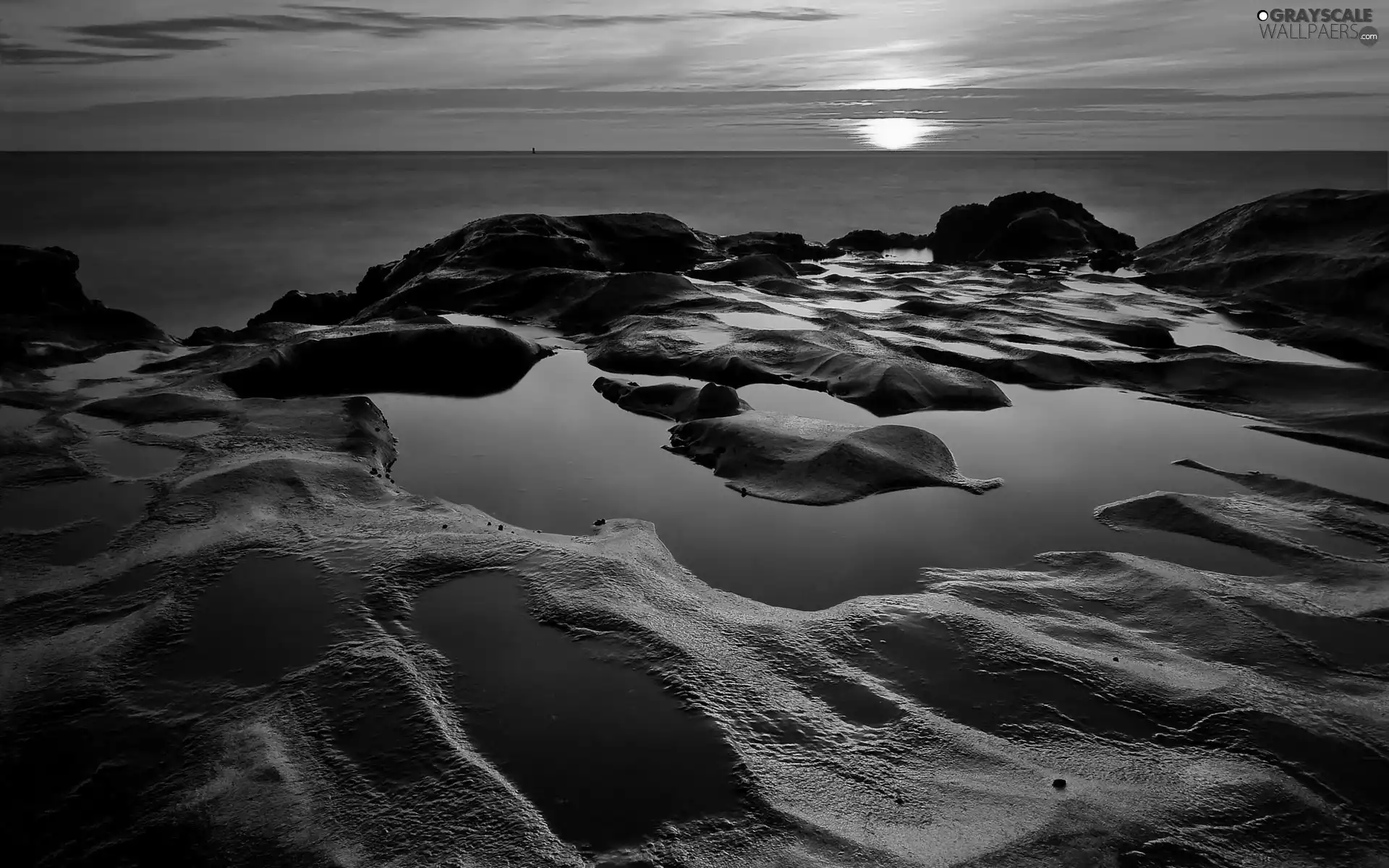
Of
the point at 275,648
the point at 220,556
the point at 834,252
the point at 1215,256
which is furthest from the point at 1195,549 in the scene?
the point at 834,252

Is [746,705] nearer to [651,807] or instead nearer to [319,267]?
[651,807]

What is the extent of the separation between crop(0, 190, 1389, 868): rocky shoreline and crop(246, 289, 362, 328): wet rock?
5222 millimetres

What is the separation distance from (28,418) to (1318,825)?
11729mm

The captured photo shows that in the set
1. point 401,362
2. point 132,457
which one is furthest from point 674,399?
point 132,457

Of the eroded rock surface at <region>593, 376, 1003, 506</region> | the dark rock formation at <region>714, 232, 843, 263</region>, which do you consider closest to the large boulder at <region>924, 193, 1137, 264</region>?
the dark rock formation at <region>714, 232, 843, 263</region>

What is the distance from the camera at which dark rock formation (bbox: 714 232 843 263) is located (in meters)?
25.8

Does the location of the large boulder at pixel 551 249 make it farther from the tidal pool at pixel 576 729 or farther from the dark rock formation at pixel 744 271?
the tidal pool at pixel 576 729

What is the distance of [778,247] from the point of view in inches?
1039

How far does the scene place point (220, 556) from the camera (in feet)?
20.2

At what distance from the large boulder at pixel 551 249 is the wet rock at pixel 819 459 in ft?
35.8

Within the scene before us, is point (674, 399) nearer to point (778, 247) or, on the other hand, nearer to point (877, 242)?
point (778, 247)

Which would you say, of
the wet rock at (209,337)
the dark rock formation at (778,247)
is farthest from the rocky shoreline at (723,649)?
the dark rock formation at (778,247)

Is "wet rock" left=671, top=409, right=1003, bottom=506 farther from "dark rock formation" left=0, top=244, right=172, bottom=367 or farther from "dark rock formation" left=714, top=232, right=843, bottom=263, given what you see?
"dark rock formation" left=714, top=232, right=843, bottom=263

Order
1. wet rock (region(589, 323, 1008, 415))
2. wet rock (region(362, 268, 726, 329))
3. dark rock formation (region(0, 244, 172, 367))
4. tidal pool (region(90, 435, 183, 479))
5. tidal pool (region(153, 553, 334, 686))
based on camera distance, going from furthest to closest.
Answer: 1. wet rock (region(362, 268, 726, 329))
2. dark rock formation (region(0, 244, 172, 367))
3. wet rock (region(589, 323, 1008, 415))
4. tidal pool (region(90, 435, 183, 479))
5. tidal pool (region(153, 553, 334, 686))
